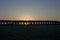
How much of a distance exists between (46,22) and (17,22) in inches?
508

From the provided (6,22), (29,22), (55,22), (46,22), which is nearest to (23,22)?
(29,22)

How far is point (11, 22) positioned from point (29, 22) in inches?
285

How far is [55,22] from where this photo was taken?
199ft

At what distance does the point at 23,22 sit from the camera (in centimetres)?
5472

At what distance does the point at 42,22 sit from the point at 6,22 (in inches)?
602

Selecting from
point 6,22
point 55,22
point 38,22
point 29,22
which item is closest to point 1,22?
point 6,22

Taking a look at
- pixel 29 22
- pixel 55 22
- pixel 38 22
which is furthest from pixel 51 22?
pixel 29 22

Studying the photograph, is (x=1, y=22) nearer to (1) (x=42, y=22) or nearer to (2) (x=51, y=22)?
(1) (x=42, y=22)

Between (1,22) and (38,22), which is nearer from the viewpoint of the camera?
(1,22)

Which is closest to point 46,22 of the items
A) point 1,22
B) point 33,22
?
point 33,22

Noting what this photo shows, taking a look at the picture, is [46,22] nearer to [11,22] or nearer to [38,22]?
[38,22]

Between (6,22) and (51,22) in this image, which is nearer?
(6,22)

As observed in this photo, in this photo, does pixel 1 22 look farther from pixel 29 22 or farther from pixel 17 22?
pixel 29 22

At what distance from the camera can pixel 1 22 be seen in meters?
53.9
